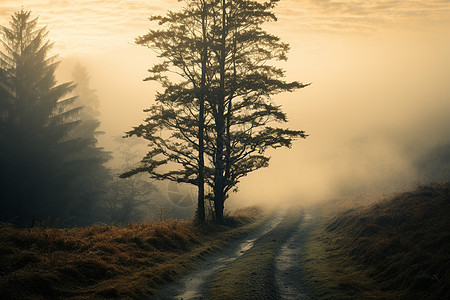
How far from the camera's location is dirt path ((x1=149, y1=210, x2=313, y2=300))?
1000cm

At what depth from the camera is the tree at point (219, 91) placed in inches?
840

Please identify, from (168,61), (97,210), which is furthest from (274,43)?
(97,210)

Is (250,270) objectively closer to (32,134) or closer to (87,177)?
(32,134)

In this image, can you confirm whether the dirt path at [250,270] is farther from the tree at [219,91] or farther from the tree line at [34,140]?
the tree line at [34,140]

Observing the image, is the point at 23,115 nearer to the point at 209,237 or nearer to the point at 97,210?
the point at 97,210

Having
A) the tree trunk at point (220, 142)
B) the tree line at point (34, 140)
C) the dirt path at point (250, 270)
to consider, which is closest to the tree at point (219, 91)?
the tree trunk at point (220, 142)

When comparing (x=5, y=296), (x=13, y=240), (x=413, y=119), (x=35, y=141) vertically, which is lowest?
(x=5, y=296)

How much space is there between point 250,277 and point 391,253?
242 inches

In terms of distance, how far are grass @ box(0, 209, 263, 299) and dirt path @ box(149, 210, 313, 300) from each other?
2.07 feet

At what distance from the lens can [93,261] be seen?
10.7m

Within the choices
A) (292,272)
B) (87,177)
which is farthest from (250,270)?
(87,177)

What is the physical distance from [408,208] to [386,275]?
7.85m

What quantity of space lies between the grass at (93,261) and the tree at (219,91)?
22.0ft

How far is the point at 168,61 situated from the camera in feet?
71.3
